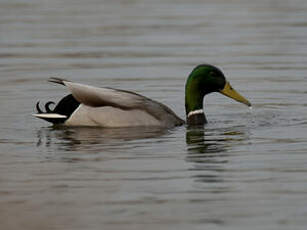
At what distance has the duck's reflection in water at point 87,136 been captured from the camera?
451 inches

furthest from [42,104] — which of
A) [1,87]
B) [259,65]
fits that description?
[259,65]

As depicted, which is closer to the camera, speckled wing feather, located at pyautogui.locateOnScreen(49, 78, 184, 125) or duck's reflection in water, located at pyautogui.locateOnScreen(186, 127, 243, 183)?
duck's reflection in water, located at pyautogui.locateOnScreen(186, 127, 243, 183)

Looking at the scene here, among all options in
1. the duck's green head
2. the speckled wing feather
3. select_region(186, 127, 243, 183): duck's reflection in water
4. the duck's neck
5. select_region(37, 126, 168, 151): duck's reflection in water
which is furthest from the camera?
the duck's green head

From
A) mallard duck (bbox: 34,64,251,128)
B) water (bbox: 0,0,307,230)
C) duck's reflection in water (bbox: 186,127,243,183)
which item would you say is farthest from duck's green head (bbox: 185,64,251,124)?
duck's reflection in water (bbox: 186,127,243,183)

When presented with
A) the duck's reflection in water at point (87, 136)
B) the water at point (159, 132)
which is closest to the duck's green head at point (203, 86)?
the water at point (159, 132)

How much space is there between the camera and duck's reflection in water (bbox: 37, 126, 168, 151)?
11445mm

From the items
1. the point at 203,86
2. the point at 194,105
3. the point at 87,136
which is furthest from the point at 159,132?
the point at 203,86

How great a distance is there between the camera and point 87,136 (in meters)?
12.1

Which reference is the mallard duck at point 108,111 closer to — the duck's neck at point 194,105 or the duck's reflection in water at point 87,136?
the duck's reflection in water at point 87,136

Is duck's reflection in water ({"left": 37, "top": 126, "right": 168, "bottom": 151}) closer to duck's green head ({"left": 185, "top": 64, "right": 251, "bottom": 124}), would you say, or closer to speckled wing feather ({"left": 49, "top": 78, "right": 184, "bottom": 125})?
speckled wing feather ({"left": 49, "top": 78, "right": 184, "bottom": 125})

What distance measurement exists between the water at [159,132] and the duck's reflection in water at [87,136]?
0.02 meters

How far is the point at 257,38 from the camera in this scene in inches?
805

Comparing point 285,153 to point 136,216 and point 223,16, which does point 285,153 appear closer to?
point 136,216

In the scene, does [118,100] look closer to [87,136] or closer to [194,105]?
[87,136]
